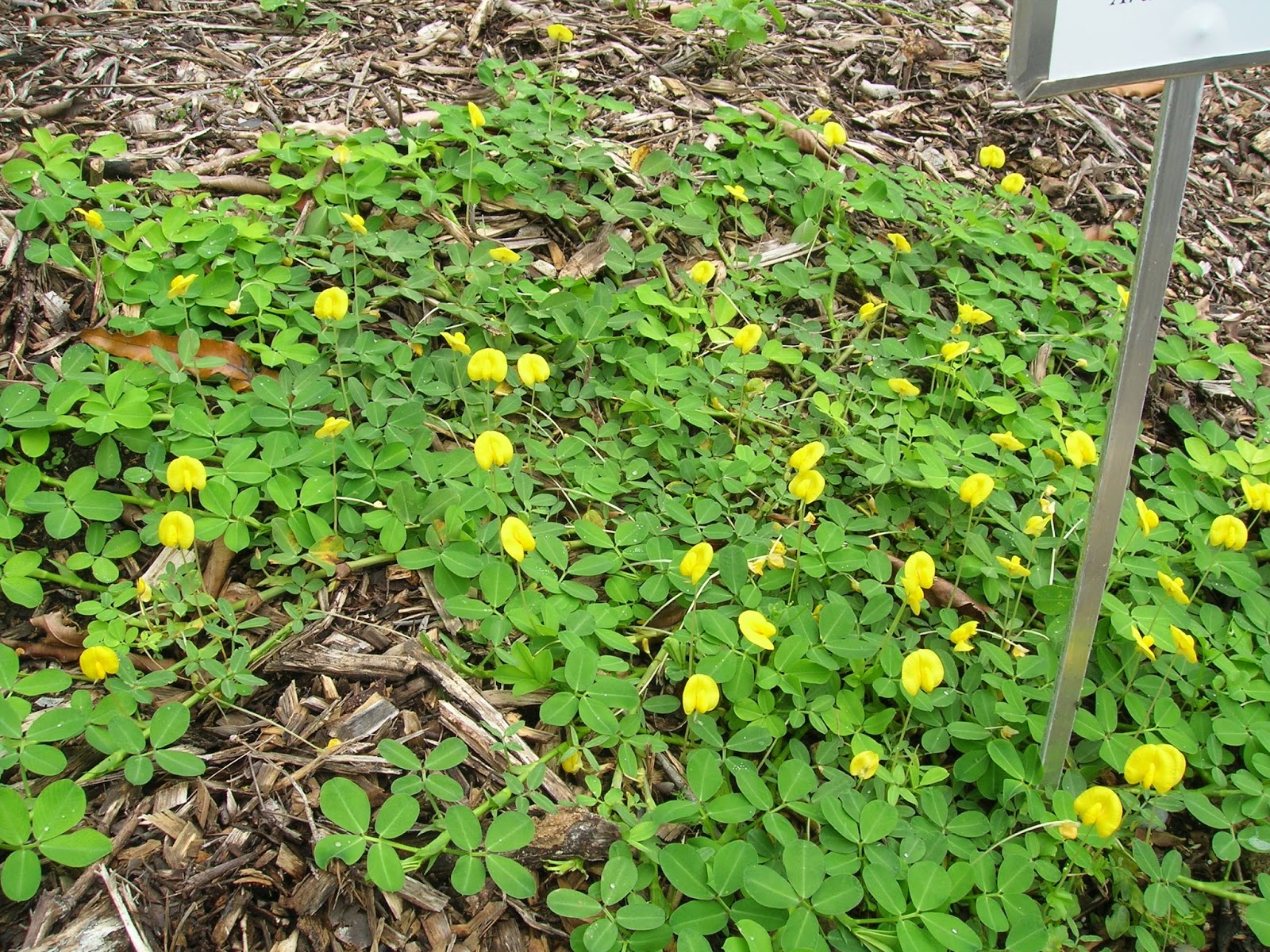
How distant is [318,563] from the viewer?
2.38 m

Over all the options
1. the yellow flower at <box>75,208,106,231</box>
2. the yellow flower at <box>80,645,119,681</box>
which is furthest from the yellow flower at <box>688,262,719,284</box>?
the yellow flower at <box>80,645,119,681</box>

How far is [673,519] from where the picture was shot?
258 cm

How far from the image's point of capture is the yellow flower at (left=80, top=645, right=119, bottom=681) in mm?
1935

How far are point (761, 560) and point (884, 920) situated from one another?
0.91 metres

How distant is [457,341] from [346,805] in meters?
1.36

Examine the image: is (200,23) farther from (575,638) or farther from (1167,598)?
(1167,598)

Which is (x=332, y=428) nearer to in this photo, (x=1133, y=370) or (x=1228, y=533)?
(x=1133, y=370)

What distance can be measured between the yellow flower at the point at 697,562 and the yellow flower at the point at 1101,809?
0.86 meters

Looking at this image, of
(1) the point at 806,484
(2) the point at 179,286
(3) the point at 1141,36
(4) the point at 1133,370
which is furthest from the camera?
(2) the point at 179,286

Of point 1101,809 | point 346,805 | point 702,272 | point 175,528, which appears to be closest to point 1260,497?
point 1101,809

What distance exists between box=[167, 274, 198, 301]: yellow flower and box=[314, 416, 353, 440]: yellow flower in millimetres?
590

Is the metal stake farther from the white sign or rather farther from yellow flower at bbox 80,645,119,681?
yellow flower at bbox 80,645,119,681

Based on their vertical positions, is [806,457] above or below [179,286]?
below

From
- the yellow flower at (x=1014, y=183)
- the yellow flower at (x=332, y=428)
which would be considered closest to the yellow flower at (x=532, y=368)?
the yellow flower at (x=332, y=428)
